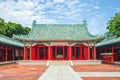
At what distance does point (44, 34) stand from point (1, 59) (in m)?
7.61

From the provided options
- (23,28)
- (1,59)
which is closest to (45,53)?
(1,59)

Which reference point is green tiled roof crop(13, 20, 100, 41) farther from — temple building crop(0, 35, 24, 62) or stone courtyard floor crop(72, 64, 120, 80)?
stone courtyard floor crop(72, 64, 120, 80)

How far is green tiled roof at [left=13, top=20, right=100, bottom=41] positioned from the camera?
33.0 metres

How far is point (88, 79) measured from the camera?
13.8 metres

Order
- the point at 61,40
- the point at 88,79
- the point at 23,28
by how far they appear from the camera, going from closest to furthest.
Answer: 1. the point at 88,79
2. the point at 61,40
3. the point at 23,28

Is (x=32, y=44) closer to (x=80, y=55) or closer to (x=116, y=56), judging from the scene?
(x=80, y=55)

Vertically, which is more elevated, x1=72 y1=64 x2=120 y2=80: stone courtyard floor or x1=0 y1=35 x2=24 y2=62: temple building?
x1=0 y1=35 x2=24 y2=62: temple building

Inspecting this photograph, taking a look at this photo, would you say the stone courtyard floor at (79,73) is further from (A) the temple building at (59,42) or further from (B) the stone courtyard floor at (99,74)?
(A) the temple building at (59,42)

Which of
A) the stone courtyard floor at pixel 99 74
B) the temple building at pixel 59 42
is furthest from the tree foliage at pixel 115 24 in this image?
the temple building at pixel 59 42

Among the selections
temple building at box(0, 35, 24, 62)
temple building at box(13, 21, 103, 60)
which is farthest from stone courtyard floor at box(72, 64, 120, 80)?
temple building at box(0, 35, 24, 62)

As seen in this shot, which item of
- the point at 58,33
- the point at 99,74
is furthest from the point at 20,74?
the point at 58,33

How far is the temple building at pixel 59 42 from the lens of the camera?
32.9 meters

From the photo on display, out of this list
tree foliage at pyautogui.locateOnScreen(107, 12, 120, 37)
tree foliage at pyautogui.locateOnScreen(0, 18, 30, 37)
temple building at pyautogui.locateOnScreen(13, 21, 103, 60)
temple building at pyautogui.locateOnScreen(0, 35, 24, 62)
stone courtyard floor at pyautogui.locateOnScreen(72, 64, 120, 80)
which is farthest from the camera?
tree foliage at pyautogui.locateOnScreen(0, 18, 30, 37)

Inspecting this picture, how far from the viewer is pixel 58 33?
3556 cm
